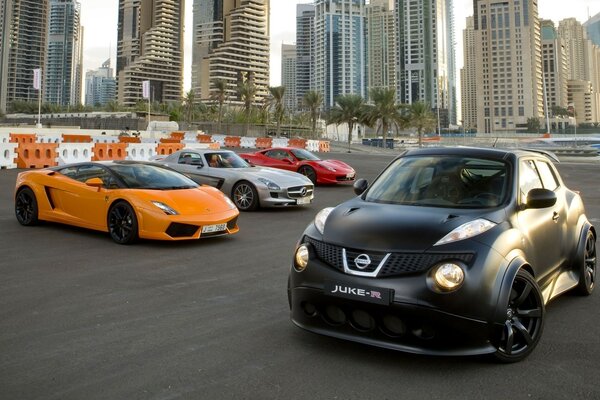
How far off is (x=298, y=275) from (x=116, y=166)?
221 inches

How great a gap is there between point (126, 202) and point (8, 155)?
14625 mm

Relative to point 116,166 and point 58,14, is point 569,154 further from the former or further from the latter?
point 58,14

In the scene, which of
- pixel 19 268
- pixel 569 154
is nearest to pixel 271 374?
pixel 19 268

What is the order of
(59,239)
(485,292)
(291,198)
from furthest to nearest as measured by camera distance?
1. (291,198)
2. (59,239)
3. (485,292)

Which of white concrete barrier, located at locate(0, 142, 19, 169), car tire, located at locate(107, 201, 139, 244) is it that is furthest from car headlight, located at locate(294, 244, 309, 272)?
white concrete barrier, located at locate(0, 142, 19, 169)

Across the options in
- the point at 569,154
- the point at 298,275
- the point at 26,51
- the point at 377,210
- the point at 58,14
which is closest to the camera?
the point at 298,275

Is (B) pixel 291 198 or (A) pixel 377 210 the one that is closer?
(A) pixel 377 210

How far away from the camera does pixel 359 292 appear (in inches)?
122

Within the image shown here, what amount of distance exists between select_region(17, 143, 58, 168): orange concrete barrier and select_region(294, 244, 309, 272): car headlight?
18.6m

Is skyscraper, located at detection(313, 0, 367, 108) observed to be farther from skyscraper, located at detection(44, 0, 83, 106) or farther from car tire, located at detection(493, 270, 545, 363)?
car tire, located at detection(493, 270, 545, 363)

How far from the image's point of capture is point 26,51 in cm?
15338

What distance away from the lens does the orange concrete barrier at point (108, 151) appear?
20.7 m

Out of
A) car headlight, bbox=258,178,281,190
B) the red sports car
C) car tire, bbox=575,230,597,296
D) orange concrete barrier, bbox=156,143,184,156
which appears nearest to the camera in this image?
car tire, bbox=575,230,597,296

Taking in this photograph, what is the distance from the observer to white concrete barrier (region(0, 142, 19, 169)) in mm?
18875
